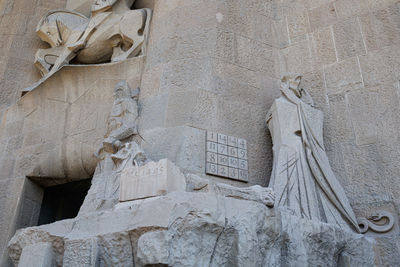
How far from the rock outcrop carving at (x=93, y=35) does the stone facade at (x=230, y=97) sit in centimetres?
34

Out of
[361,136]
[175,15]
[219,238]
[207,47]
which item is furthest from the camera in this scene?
[175,15]

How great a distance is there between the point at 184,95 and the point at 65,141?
2006 millimetres

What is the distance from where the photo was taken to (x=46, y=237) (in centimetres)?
361

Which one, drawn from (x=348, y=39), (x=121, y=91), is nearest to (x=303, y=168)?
(x=348, y=39)

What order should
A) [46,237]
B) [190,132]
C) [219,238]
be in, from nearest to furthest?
[219,238] < [46,237] < [190,132]

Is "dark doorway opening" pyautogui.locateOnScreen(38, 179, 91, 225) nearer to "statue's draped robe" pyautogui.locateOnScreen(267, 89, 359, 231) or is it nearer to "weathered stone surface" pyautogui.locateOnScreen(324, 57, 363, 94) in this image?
"statue's draped robe" pyautogui.locateOnScreen(267, 89, 359, 231)

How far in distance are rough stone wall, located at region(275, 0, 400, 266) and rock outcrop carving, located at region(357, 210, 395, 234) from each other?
0.08 meters

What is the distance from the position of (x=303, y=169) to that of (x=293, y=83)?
1.17 meters

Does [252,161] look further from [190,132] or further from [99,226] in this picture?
[99,226]

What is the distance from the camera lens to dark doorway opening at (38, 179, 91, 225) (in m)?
6.41

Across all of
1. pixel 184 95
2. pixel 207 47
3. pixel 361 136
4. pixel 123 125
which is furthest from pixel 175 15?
pixel 361 136

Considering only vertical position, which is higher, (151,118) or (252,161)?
(151,118)

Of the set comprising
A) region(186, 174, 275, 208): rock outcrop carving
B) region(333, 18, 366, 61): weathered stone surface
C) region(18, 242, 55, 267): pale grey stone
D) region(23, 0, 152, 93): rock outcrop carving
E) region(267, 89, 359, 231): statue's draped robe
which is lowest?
region(18, 242, 55, 267): pale grey stone

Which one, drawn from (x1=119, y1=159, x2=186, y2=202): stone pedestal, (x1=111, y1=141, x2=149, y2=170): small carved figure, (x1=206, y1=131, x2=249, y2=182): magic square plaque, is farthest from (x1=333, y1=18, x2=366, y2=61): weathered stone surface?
(x1=119, y1=159, x2=186, y2=202): stone pedestal
